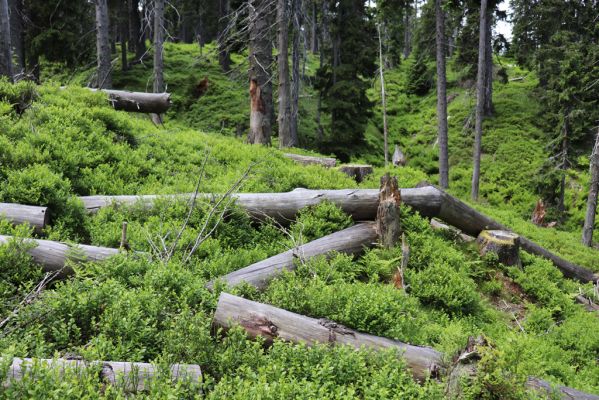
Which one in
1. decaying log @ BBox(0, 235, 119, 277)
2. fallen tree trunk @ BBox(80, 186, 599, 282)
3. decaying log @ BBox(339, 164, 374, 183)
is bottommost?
decaying log @ BBox(0, 235, 119, 277)

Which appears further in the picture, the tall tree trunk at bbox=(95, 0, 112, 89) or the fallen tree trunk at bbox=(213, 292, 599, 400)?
the tall tree trunk at bbox=(95, 0, 112, 89)

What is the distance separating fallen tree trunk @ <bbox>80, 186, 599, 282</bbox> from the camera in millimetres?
7371

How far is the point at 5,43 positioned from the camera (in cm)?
1065

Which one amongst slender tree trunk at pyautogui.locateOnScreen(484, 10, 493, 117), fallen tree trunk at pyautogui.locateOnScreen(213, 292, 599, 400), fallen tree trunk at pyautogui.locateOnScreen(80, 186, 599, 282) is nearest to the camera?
fallen tree trunk at pyautogui.locateOnScreen(213, 292, 599, 400)

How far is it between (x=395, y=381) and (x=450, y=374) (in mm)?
690

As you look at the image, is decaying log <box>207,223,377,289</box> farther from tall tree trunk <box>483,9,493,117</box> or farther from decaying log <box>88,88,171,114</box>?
tall tree trunk <box>483,9,493,117</box>

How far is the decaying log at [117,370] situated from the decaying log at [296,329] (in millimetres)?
809

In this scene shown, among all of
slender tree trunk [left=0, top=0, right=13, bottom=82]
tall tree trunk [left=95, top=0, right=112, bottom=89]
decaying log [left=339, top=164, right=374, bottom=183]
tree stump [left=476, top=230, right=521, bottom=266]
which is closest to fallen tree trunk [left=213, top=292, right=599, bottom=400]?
tree stump [left=476, top=230, right=521, bottom=266]

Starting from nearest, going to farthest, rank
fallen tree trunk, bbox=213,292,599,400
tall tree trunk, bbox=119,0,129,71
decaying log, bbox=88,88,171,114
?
fallen tree trunk, bbox=213,292,599,400 → decaying log, bbox=88,88,171,114 → tall tree trunk, bbox=119,0,129,71

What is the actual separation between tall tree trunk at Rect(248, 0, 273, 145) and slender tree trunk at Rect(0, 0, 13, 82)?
6.22m

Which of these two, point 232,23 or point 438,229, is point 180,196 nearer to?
point 438,229

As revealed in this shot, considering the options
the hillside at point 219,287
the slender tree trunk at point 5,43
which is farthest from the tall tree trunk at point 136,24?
the hillside at point 219,287

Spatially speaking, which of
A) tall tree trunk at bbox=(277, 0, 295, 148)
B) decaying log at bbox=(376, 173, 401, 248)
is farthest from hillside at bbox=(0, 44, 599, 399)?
tall tree trunk at bbox=(277, 0, 295, 148)

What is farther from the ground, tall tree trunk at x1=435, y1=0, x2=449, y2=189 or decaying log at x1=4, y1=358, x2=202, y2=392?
tall tree trunk at x1=435, y1=0, x2=449, y2=189
